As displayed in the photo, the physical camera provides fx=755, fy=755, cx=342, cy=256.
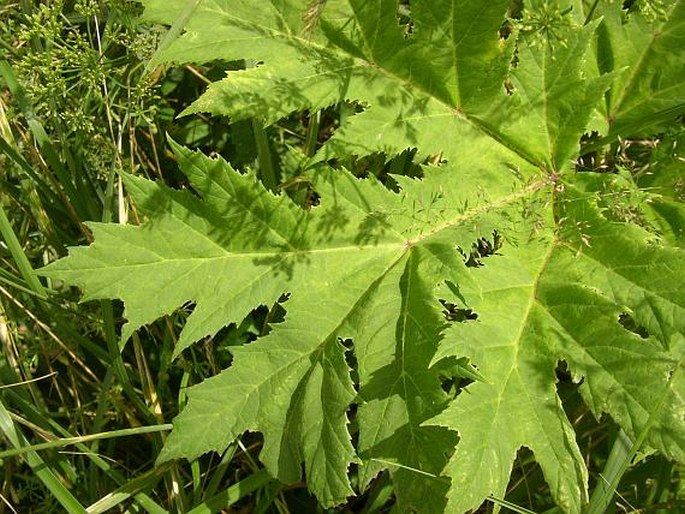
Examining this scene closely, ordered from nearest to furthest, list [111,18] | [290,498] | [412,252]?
1. [412,252]
2. [111,18]
3. [290,498]

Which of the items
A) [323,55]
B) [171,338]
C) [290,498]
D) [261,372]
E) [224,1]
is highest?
[224,1]

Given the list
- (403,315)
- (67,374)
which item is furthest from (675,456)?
(67,374)

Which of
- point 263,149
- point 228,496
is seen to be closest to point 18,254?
point 263,149

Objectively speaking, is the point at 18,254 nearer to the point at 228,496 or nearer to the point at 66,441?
the point at 66,441

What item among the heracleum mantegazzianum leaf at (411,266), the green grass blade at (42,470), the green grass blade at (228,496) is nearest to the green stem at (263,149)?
the heracleum mantegazzianum leaf at (411,266)

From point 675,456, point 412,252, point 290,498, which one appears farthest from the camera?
point 290,498

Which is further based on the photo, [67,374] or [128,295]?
[67,374]

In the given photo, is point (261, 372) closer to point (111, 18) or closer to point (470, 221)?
point (470, 221)

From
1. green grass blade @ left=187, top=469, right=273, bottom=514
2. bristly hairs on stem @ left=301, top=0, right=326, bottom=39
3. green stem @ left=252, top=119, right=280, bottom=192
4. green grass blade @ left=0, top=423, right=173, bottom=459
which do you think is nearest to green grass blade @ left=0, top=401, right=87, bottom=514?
green grass blade @ left=0, top=423, right=173, bottom=459

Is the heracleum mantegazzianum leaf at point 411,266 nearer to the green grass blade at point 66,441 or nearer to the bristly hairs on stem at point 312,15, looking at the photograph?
the bristly hairs on stem at point 312,15
